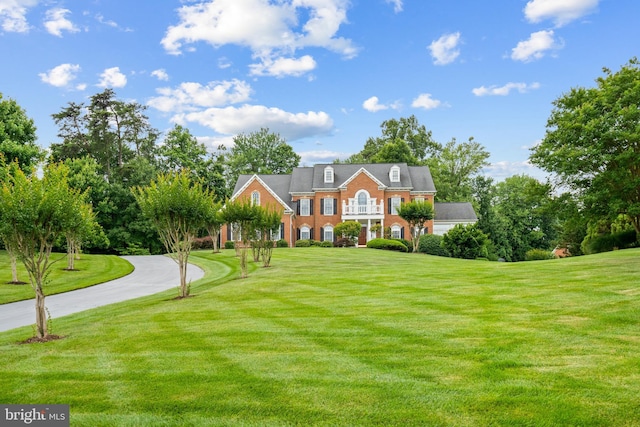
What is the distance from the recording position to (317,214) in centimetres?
4894

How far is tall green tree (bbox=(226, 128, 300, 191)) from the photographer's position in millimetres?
71500

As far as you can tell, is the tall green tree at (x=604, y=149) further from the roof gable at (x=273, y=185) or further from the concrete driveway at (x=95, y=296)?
the roof gable at (x=273, y=185)

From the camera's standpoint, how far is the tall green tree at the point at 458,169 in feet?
204

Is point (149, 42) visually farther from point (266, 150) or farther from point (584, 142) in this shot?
point (266, 150)

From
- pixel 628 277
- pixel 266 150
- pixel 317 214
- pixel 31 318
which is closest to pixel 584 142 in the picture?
pixel 628 277

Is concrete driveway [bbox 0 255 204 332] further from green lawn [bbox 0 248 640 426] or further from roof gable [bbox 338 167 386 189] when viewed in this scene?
roof gable [bbox 338 167 386 189]

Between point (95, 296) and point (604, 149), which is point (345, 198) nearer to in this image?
point (604, 149)

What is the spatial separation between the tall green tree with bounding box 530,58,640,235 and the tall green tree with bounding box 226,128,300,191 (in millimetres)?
53001

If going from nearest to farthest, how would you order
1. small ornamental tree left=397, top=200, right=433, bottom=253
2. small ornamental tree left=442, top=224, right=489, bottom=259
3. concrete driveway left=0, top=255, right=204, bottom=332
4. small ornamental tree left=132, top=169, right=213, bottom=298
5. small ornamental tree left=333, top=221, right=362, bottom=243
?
1. concrete driveway left=0, top=255, right=204, bottom=332
2. small ornamental tree left=132, top=169, right=213, bottom=298
3. small ornamental tree left=442, top=224, right=489, bottom=259
4. small ornamental tree left=397, top=200, right=433, bottom=253
5. small ornamental tree left=333, top=221, right=362, bottom=243

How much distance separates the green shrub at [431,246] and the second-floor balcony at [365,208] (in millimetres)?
6544

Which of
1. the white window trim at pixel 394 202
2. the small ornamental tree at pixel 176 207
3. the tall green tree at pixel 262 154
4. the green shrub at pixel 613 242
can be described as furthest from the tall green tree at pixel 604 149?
the tall green tree at pixel 262 154

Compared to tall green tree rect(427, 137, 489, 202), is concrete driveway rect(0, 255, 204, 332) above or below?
below

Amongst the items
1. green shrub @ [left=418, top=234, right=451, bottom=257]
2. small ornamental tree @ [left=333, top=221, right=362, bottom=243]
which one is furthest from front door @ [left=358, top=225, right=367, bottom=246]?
green shrub @ [left=418, top=234, right=451, bottom=257]

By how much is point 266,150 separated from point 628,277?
6419cm
